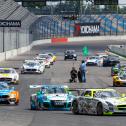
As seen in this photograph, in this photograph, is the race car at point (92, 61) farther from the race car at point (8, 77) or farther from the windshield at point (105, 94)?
the windshield at point (105, 94)

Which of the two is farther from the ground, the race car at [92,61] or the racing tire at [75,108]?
the racing tire at [75,108]

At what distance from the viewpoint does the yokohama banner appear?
148 meters

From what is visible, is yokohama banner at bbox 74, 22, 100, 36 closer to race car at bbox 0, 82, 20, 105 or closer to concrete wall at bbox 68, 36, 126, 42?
concrete wall at bbox 68, 36, 126, 42

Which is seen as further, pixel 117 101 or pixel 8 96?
pixel 8 96

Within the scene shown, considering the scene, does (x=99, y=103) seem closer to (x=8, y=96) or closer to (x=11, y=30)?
(x=8, y=96)

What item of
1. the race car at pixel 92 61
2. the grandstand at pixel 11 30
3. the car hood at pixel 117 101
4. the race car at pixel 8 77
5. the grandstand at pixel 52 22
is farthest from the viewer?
the grandstand at pixel 52 22

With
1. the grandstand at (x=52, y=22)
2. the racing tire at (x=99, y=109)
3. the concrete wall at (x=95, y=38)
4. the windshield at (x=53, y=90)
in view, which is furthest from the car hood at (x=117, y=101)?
the concrete wall at (x=95, y=38)

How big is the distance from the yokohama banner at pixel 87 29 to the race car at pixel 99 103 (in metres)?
121

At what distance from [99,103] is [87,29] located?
124 m

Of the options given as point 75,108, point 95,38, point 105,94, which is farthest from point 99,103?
point 95,38

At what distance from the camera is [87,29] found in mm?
149000

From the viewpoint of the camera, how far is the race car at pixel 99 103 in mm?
24609

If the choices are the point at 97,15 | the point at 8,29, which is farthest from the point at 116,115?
the point at 97,15

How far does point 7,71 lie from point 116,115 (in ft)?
74.0
